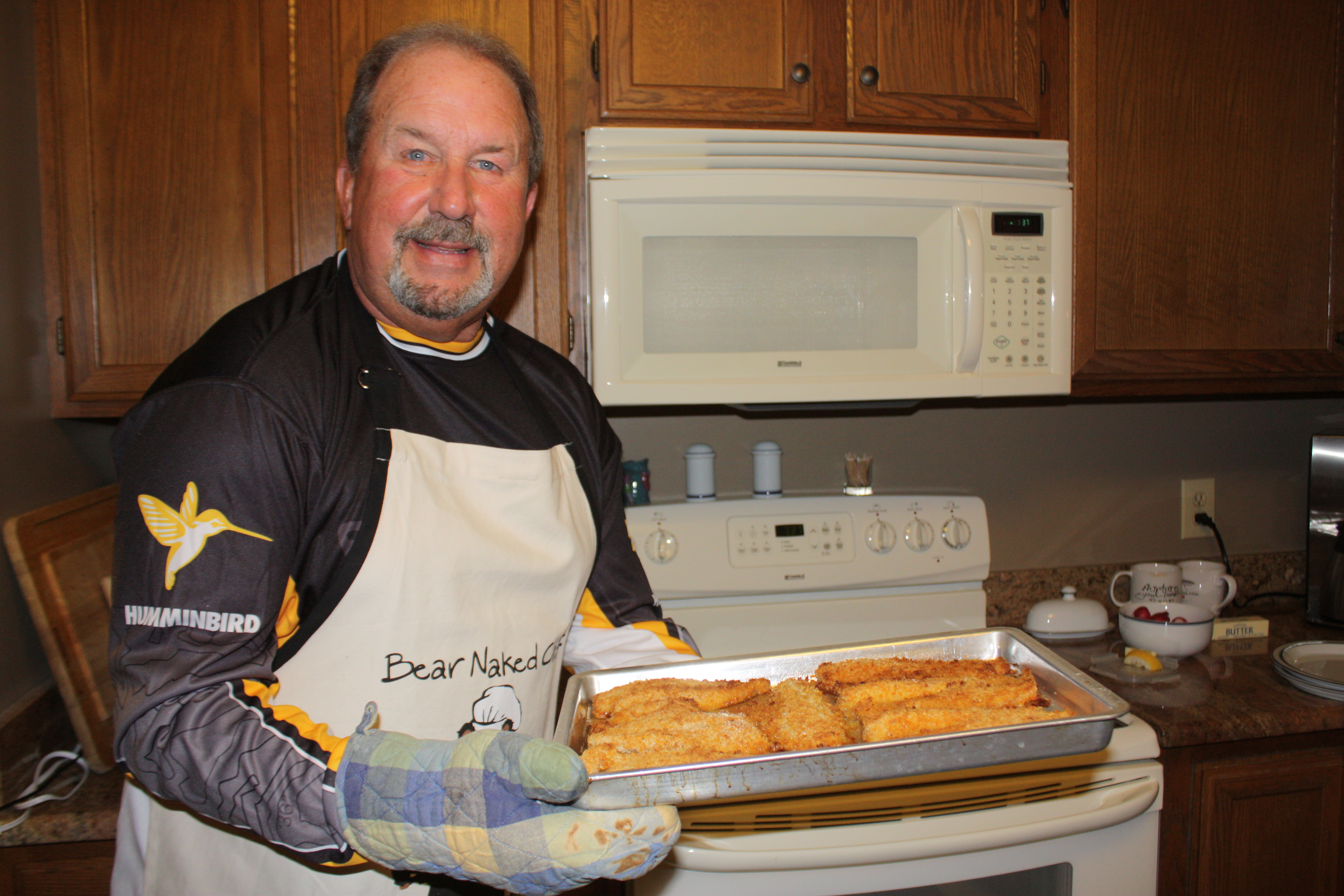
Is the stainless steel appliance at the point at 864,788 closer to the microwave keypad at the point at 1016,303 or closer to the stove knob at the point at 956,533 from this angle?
the stove knob at the point at 956,533

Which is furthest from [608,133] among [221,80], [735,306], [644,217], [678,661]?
[678,661]

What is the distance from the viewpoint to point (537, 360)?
136 centimetres

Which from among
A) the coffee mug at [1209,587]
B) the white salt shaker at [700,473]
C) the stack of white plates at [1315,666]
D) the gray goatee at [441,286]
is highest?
the gray goatee at [441,286]

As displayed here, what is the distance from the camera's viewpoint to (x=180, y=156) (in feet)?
5.02

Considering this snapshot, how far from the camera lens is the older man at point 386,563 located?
2.49ft

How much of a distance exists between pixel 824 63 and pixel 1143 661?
140 cm

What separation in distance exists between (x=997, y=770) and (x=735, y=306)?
92 cm

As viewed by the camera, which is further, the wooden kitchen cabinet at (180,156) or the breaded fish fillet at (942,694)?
the wooden kitchen cabinet at (180,156)

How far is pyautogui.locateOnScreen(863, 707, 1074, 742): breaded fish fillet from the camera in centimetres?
91

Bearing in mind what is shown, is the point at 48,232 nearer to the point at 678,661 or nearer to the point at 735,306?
the point at 735,306

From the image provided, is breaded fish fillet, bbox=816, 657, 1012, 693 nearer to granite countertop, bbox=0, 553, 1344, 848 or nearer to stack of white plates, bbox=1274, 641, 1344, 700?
granite countertop, bbox=0, 553, 1344, 848

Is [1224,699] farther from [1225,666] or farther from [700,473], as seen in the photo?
[700,473]

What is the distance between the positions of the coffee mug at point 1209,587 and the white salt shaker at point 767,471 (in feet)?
3.34

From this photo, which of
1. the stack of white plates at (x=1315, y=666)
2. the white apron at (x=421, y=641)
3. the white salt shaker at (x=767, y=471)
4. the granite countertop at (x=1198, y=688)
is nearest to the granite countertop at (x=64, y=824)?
the granite countertop at (x=1198, y=688)
